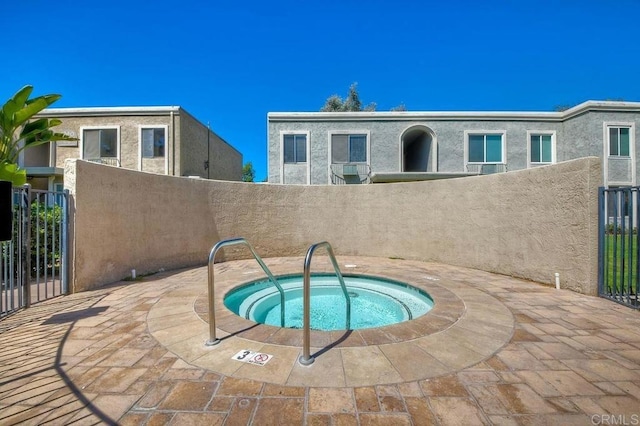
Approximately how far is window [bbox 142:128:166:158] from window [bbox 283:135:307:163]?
7160mm

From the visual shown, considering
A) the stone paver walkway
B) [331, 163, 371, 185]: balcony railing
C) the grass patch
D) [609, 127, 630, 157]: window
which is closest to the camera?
the stone paver walkway

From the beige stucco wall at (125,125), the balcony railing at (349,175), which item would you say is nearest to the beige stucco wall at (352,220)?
the balcony railing at (349,175)

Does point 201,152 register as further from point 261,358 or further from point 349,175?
point 261,358

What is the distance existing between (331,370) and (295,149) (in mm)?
14857

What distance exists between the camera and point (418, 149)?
1848cm

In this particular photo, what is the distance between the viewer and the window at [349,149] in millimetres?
16406

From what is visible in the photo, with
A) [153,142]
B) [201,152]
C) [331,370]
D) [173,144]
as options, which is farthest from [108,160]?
[331,370]

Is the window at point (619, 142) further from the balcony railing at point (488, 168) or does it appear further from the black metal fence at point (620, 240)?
the black metal fence at point (620, 240)

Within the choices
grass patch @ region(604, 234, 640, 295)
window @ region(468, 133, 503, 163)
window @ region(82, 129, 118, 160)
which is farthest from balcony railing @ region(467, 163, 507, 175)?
window @ region(82, 129, 118, 160)

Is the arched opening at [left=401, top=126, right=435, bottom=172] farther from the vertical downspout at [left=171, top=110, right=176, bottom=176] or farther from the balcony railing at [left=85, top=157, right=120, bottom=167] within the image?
the balcony railing at [left=85, top=157, right=120, bottom=167]

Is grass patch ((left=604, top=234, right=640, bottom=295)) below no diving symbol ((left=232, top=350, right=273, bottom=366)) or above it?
above

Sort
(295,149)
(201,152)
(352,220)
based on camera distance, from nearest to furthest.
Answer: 1. (352,220)
2. (295,149)
3. (201,152)

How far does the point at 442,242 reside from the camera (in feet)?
27.9

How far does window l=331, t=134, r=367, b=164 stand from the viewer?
16406 millimetres
